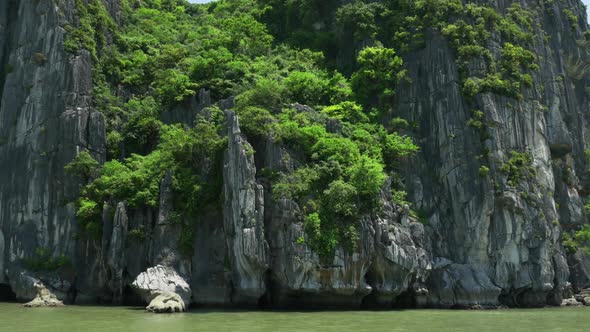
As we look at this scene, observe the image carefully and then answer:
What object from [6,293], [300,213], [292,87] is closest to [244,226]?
[300,213]

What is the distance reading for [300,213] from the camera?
3117 cm

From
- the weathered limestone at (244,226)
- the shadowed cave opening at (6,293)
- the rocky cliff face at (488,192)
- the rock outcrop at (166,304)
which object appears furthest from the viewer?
the shadowed cave opening at (6,293)

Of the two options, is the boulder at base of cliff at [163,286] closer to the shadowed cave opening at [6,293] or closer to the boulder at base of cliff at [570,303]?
the shadowed cave opening at [6,293]

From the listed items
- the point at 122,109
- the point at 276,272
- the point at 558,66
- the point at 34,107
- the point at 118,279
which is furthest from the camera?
the point at 558,66

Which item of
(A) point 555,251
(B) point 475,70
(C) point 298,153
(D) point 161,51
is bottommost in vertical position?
(A) point 555,251

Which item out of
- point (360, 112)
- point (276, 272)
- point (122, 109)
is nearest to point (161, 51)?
point (122, 109)

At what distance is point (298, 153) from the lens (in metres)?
33.7

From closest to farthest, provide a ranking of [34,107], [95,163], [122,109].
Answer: [95,163] → [34,107] → [122,109]

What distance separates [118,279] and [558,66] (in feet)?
123

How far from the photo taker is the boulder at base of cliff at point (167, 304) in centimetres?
2790

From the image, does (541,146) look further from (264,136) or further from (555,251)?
(264,136)

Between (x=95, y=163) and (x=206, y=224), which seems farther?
(x=95, y=163)

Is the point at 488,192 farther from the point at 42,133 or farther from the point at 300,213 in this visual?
the point at 42,133

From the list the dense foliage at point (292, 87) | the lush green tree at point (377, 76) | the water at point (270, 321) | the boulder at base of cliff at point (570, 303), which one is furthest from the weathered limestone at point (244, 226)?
the boulder at base of cliff at point (570, 303)
